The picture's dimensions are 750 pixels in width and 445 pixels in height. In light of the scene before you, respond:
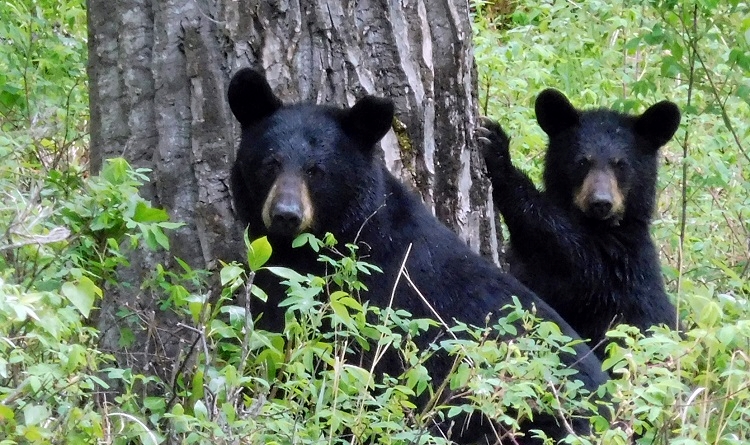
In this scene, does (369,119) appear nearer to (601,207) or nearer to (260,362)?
(260,362)

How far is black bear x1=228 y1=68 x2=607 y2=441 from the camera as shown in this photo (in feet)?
16.5

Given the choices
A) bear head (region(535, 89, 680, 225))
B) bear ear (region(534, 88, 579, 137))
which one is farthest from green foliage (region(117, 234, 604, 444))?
bear ear (region(534, 88, 579, 137))

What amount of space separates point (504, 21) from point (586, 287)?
22.2ft

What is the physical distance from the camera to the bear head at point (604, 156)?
6.73 metres

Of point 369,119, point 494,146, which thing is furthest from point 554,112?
point 369,119

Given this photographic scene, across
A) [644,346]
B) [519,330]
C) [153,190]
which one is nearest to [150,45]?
[153,190]

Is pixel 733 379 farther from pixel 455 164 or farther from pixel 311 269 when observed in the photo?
pixel 455 164

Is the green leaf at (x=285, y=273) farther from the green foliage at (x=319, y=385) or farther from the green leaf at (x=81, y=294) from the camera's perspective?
the green leaf at (x=81, y=294)

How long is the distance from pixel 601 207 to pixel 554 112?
0.80 m

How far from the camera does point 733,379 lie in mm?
3664

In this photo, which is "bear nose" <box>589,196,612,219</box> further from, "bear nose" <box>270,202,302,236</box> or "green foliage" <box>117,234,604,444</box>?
"green foliage" <box>117,234,604,444</box>

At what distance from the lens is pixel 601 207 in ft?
21.7

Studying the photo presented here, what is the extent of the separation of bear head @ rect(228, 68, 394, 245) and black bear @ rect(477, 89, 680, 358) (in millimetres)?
1414

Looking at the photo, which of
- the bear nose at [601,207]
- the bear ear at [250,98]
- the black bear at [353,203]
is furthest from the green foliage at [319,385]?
the bear nose at [601,207]
